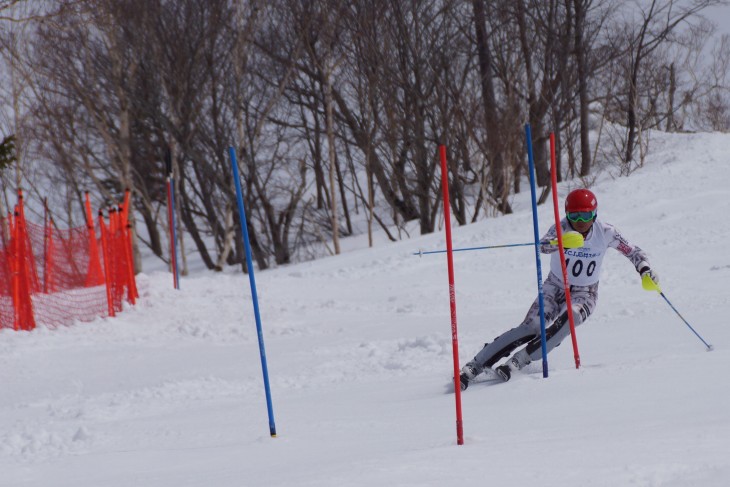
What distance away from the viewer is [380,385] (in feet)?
22.6

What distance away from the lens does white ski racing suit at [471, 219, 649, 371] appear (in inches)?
250

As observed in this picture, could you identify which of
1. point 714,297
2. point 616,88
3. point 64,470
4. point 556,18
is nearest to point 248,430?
point 64,470

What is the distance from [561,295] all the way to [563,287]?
7cm

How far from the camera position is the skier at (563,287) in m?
6.25

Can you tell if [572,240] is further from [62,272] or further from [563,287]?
[62,272]

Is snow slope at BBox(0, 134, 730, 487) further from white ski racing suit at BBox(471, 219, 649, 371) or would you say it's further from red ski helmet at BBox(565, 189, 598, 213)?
red ski helmet at BBox(565, 189, 598, 213)

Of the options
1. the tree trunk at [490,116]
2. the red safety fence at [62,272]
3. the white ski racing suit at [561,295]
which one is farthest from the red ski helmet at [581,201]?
the tree trunk at [490,116]

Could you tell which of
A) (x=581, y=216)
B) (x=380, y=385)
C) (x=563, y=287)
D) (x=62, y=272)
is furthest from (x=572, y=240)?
(x=62, y=272)

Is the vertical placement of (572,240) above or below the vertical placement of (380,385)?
above

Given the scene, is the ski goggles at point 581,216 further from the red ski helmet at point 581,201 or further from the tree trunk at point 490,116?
the tree trunk at point 490,116

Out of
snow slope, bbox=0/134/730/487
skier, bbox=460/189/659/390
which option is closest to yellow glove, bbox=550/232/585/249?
skier, bbox=460/189/659/390

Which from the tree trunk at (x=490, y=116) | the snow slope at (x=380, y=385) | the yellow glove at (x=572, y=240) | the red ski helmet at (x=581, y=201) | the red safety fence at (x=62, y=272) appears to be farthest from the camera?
the tree trunk at (x=490, y=116)

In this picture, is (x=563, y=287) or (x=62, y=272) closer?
(x=563, y=287)

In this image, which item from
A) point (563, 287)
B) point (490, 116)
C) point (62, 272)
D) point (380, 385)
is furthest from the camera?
point (490, 116)
